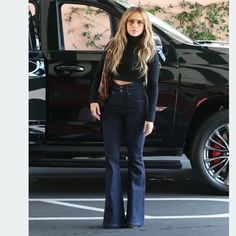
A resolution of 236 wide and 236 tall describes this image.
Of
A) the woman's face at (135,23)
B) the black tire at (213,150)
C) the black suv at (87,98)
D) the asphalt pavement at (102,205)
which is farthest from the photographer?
the black tire at (213,150)

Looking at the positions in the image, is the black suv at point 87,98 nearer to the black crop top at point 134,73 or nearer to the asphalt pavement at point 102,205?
the asphalt pavement at point 102,205

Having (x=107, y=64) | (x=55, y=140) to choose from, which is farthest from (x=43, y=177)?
(x=107, y=64)

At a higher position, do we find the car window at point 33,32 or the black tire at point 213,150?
the car window at point 33,32

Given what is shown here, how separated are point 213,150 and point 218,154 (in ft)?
0.23

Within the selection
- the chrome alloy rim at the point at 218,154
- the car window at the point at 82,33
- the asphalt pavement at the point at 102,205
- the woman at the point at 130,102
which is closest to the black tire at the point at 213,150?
the chrome alloy rim at the point at 218,154

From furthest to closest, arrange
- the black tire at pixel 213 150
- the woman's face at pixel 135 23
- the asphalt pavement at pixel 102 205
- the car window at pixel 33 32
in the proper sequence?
the black tire at pixel 213 150
the car window at pixel 33 32
the asphalt pavement at pixel 102 205
the woman's face at pixel 135 23

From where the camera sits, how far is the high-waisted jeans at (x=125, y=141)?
4.91 metres

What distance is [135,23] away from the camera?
487 cm

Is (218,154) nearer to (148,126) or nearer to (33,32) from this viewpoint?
(148,126)

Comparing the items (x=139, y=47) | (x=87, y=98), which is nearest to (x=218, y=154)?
(x=87, y=98)

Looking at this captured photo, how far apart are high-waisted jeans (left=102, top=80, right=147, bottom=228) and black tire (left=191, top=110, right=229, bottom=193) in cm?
141

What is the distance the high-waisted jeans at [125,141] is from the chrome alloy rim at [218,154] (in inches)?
57.6
